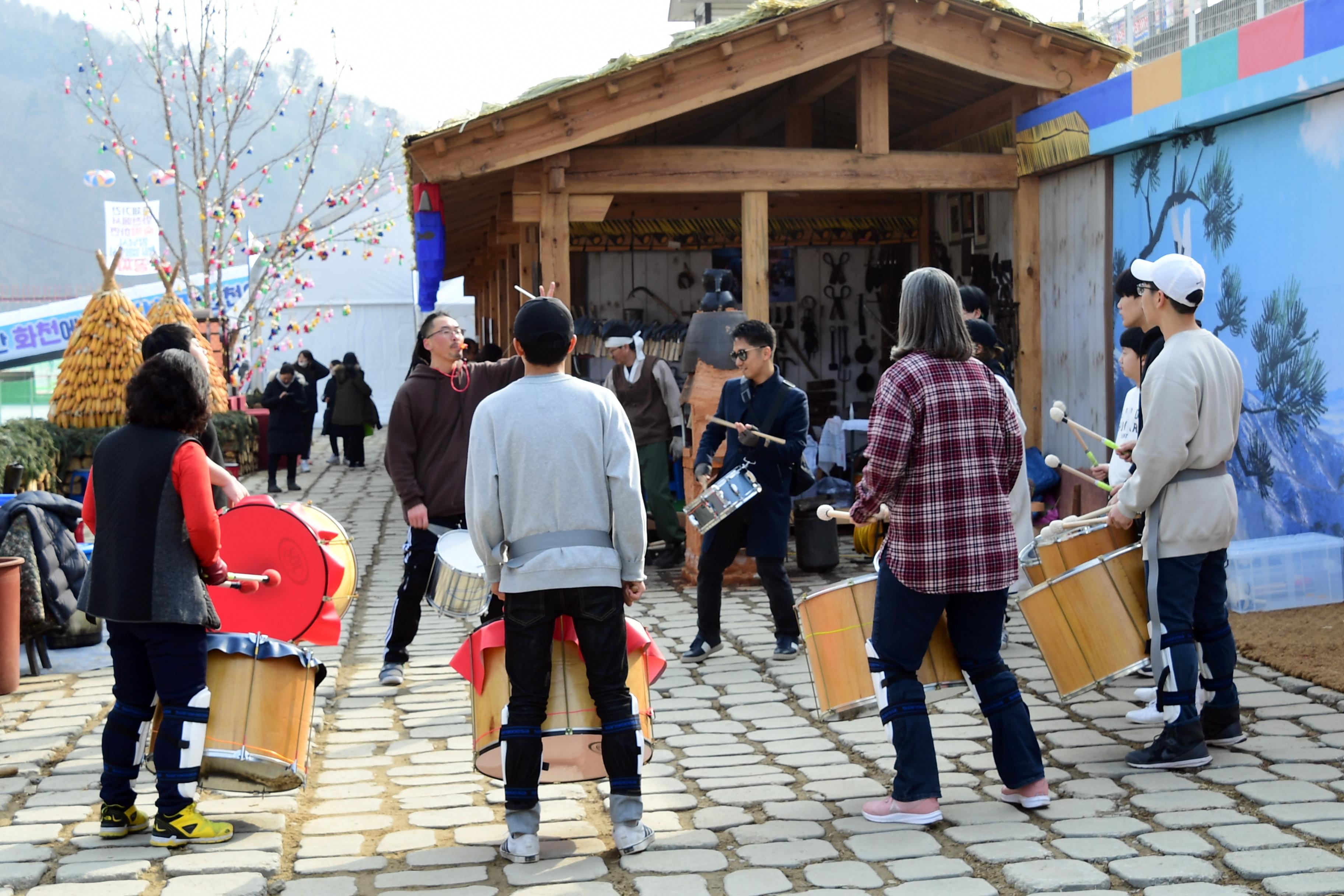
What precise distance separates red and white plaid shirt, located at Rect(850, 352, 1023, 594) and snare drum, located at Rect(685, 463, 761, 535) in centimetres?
275

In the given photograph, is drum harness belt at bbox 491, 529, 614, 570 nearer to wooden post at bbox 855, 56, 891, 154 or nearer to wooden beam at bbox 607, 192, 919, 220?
wooden post at bbox 855, 56, 891, 154

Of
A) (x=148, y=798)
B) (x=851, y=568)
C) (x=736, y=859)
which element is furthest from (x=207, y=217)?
(x=736, y=859)

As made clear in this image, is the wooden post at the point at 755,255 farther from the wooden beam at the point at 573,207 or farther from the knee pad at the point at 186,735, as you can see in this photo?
the knee pad at the point at 186,735

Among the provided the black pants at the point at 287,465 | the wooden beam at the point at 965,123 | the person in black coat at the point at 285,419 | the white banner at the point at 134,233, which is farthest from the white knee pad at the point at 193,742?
the white banner at the point at 134,233

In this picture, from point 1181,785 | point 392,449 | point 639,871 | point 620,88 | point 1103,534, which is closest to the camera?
point 639,871

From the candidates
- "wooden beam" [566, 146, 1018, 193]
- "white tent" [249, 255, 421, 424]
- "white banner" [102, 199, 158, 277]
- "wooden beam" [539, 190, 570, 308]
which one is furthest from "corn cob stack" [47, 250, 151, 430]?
"white tent" [249, 255, 421, 424]

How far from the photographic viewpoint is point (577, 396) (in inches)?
171

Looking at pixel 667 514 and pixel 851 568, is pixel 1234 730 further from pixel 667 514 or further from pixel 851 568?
pixel 667 514

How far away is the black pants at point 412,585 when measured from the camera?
6.89m

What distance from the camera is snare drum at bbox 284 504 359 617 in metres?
5.59

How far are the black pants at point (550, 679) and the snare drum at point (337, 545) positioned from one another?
1446 mm

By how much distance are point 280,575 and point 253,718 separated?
84 cm

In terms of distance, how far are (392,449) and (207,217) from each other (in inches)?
728

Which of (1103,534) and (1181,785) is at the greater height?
(1103,534)
